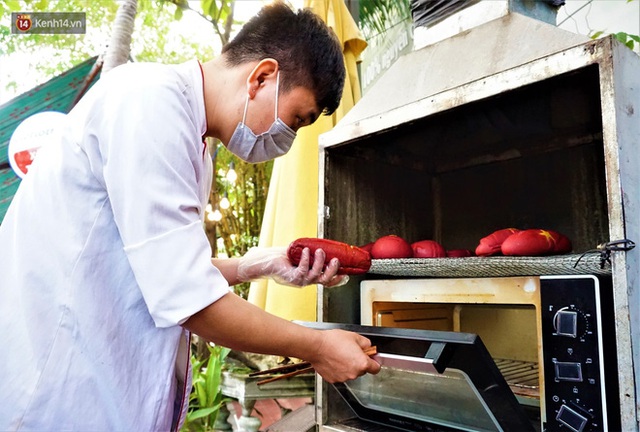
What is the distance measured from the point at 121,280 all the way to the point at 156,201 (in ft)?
0.85

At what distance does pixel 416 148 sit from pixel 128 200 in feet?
5.54

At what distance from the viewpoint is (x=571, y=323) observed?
1.24 metres

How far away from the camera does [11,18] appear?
3.27 meters

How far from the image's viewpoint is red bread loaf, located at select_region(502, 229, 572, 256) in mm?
1541

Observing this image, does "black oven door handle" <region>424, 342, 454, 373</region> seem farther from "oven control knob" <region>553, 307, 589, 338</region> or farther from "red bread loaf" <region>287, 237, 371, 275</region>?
"red bread loaf" <region>287, 237, 371, 275</region>

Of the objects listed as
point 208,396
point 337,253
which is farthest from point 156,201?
point 208,396

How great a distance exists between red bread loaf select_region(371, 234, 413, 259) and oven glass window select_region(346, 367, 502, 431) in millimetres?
424

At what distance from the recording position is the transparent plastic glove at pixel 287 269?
1642 mm

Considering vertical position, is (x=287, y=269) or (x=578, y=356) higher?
(x=287, y=269)

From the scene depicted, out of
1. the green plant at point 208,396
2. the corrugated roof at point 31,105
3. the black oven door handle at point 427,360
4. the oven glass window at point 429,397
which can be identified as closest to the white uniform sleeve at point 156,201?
the black oven door handle at point 427,360

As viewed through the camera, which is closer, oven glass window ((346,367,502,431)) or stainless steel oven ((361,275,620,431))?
stainless steel oven ((361,275,620,431))

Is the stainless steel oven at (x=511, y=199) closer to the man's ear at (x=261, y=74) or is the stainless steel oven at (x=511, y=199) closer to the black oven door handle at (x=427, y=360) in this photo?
the black oven door handle at (x=427, y=360)

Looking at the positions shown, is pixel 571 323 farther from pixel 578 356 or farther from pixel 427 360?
pixel 427 360

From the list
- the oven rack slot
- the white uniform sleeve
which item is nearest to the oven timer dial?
the oven rack slot
